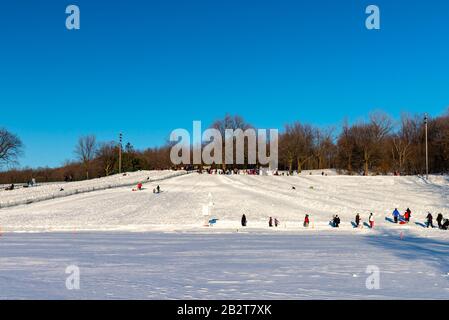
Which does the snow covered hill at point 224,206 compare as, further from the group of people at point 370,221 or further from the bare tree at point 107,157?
the bare tree at point 107,157

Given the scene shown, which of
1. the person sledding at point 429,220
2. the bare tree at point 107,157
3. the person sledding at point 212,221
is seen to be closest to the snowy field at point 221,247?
the person sledding at point 212,221

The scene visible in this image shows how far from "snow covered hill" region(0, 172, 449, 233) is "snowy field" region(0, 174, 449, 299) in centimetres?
11

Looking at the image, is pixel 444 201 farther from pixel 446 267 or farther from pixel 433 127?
pixel 433 127

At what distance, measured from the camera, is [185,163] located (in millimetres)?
120188

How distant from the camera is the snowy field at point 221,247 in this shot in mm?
12055

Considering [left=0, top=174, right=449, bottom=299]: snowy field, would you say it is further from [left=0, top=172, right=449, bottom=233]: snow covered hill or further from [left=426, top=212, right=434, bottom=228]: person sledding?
[left=426, top=212, right=434, bottom=228]: person sledding

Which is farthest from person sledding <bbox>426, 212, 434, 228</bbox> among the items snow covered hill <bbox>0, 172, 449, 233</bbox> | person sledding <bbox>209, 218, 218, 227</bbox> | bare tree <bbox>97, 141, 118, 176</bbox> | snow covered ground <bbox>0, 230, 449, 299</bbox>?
bare tree <bbox>97, 141, 118, 176</bbox>

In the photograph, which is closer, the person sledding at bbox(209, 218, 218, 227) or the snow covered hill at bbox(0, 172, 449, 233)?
the snow covered hill at bbox(0, 172, 449, 233)

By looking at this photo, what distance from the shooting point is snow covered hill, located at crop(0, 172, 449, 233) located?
32594mm

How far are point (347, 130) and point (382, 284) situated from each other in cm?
9485

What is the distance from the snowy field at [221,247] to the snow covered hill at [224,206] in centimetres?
11

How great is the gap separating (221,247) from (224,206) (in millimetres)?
20157
